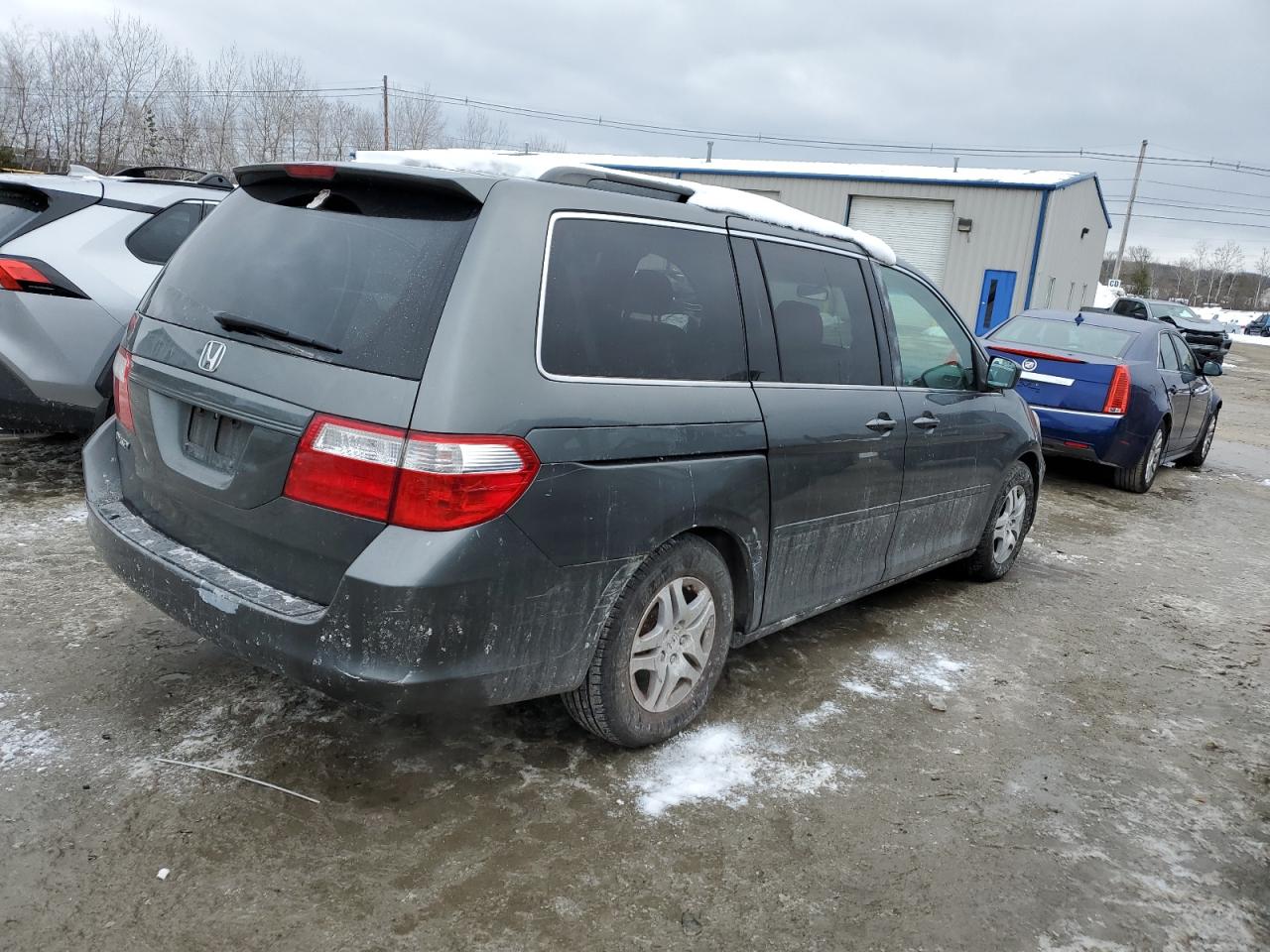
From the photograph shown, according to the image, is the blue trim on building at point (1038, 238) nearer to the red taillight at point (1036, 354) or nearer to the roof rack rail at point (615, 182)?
the red taillight at point (1036, 354)

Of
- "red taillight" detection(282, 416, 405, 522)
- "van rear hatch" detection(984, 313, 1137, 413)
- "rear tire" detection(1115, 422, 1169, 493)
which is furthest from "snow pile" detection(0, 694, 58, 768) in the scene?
"rear tire" detection(1115, 422, 1169, 493)

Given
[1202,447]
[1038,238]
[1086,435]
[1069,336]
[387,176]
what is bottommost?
[1202,447]

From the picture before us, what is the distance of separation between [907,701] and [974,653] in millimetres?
775

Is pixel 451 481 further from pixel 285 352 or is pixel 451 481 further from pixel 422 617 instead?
pixel 285 352

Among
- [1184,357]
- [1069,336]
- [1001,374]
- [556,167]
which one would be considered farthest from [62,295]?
[1184,357]

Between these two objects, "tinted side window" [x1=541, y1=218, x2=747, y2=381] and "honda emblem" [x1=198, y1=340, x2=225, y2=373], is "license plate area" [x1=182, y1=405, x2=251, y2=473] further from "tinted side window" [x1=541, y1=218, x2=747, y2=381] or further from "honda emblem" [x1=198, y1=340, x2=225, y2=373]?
"tinted side window" [x1=541, y1=218, x2=747, y2=381]

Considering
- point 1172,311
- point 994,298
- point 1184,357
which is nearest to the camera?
point 1184,357

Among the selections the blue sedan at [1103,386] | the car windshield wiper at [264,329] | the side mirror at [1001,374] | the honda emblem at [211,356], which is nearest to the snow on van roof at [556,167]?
the car windshield wiper at [264,329]

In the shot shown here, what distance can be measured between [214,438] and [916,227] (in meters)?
26.1

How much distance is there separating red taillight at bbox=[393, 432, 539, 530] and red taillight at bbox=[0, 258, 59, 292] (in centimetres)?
393

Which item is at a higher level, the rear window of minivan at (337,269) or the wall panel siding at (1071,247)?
the wall panel siding at (1071,247)

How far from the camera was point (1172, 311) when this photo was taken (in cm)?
3111

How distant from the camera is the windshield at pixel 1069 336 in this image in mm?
8734

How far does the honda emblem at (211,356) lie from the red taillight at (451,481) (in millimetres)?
778
